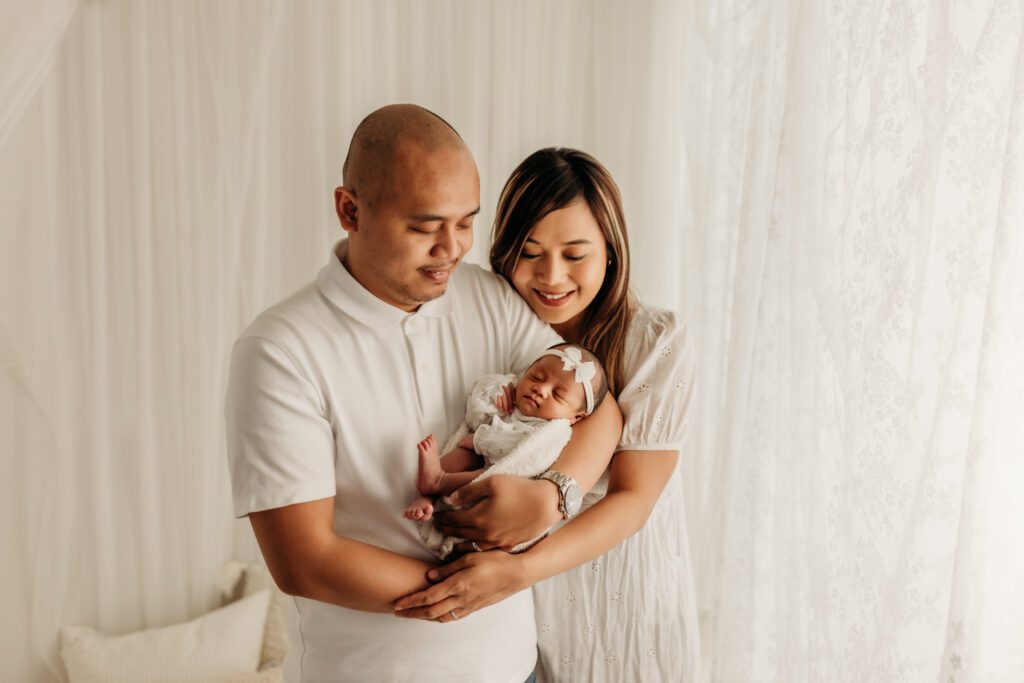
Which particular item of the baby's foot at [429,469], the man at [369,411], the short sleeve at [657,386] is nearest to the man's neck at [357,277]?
the man at [369,411]

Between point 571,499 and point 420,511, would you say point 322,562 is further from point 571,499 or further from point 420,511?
point 571,499

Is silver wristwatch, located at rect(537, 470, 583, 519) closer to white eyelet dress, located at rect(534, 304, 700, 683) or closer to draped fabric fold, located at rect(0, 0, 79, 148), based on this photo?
white eyelet dress, located at rect(534, 304, 700, 683)

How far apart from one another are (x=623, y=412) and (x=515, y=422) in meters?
0.25

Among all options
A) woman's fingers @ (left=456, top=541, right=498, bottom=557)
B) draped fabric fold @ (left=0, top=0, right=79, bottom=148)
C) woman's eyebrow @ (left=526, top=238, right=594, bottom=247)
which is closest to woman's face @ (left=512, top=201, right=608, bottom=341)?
woman's eyebrow @ (left=526, top=238, right=594, bottom=247)

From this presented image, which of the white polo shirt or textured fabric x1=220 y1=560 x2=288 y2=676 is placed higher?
the white polo shirt

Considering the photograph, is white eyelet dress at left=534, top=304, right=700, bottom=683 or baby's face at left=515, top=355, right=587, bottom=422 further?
white eyelet dress at left=534, top=304, right=700, bottom=683

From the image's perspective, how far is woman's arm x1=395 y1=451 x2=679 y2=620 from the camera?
141 centimetres

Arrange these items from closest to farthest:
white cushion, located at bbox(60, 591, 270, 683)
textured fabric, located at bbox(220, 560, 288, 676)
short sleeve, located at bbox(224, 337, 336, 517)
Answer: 1. short sleeve, located at bbox(224, 337, 336, 517)
2. white cushion, located at bbox(60, 591, 270, 683)
3. textured fabric, located at bbox(220, 560, 288, 676)

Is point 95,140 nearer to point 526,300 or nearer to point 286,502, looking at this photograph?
point 526,300

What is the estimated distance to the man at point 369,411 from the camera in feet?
4.50

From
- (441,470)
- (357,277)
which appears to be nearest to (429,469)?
(441,470)

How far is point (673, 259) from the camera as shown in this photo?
2.88 metres

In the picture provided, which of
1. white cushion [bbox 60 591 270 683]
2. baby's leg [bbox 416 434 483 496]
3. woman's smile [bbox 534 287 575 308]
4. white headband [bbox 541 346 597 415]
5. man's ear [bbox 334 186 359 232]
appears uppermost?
man's ear [bbox 334 186 359 232]

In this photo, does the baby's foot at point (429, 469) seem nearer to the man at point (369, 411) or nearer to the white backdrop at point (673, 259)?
the man at point (369, 411)
